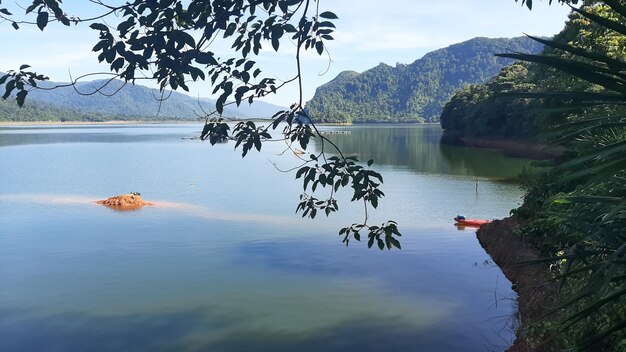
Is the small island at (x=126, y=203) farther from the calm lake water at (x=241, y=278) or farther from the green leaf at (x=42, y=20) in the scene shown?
the green leaf at (x=42, y=20)

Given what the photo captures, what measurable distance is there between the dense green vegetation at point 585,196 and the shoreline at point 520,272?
441mm

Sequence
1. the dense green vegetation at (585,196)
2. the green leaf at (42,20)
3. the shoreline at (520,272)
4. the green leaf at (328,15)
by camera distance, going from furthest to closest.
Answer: the shoreline at (520,272), the green leaf at (328,15), the green leaf at (42,20), the dense green vegetation at (585,196)

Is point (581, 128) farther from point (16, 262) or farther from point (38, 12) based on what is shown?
point (16, 262)

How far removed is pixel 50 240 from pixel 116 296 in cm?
886

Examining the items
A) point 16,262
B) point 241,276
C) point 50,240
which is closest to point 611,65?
point 241,276

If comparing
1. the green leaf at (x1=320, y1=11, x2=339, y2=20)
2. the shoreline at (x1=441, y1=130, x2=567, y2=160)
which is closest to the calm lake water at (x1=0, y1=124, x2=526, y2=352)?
the green leaf at (x1=320, y1=11, x2=339, y2=20)

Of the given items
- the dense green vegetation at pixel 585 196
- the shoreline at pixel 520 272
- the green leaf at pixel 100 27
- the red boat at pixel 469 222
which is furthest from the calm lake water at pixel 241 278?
the dense green vegetation at pixel 585 196

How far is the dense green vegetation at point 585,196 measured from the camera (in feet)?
4.50

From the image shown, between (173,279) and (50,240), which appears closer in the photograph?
(173,279)

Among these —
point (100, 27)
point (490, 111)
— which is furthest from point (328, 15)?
point (490, 111)

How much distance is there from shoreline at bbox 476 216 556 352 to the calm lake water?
47cm

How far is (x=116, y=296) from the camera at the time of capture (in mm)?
15172

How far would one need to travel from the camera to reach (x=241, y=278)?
16.9m

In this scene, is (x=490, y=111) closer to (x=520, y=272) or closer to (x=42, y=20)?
(x=520, y=272)
